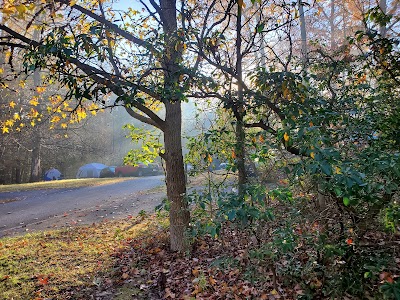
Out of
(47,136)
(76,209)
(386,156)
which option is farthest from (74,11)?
(47,136)

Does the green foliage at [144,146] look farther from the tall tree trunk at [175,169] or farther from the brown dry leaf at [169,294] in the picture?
the brown dry leaf at [169,294]

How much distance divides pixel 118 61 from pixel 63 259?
3724mm

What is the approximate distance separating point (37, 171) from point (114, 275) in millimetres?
18945

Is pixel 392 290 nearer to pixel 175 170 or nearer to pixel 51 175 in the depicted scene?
pixel 175 170

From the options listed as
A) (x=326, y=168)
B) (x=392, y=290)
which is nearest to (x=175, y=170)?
(x=326, y=168)

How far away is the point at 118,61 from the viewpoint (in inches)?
192

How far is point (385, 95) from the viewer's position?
351 centimetres

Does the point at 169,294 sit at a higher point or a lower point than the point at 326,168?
lower

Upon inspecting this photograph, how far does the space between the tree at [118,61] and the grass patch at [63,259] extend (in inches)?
58.7

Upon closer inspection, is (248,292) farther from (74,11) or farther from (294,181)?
(74,11)

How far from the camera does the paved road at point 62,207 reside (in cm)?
813

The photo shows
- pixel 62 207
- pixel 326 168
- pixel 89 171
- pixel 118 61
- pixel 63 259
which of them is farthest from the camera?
pixel 89 171

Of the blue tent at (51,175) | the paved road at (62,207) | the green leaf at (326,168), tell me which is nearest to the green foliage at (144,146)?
the paved road at (62,207)

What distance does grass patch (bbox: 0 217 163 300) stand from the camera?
4379mm
